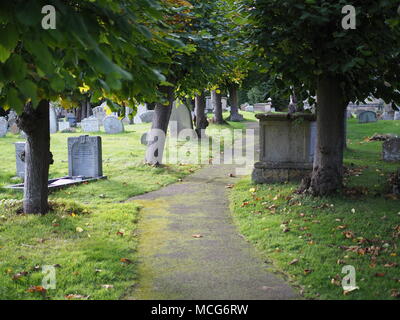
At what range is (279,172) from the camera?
11.7 m

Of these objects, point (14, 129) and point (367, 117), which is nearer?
point (14, 129)

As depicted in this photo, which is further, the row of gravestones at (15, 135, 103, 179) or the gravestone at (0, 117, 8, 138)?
the gravestone at (0, 117, 8, 138)

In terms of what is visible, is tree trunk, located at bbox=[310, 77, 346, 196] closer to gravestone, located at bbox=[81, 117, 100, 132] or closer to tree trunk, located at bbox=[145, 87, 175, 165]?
tree trunk, located at bbox=[145, 87, 175, 165]

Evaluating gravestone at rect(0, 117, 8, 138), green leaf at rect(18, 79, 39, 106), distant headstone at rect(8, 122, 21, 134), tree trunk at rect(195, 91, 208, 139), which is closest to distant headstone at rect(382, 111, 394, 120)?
tree trunk at rect(195, 91, 208, 139)

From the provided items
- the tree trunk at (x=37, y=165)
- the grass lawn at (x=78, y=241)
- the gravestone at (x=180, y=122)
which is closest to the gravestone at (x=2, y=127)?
the gravestone at (x=180, y=122)

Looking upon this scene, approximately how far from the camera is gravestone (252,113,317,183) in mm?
11664

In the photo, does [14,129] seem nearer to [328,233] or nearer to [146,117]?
[146,117]

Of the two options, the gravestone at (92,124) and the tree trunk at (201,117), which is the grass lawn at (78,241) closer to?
the tree trunk at (201,117)

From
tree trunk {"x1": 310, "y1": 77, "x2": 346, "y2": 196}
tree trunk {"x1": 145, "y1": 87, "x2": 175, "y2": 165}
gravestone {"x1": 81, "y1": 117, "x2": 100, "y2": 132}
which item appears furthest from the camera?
gravestone {"x1": 81, "y1": 117, "x2": 100, "y2": 132}

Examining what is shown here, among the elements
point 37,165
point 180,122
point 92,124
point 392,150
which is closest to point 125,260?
point 37,165

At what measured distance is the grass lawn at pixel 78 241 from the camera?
5.37 metres

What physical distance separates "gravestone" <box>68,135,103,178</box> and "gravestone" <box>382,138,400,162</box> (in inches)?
338

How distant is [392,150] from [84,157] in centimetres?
915

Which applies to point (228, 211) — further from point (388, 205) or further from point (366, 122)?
point (366, 122)
